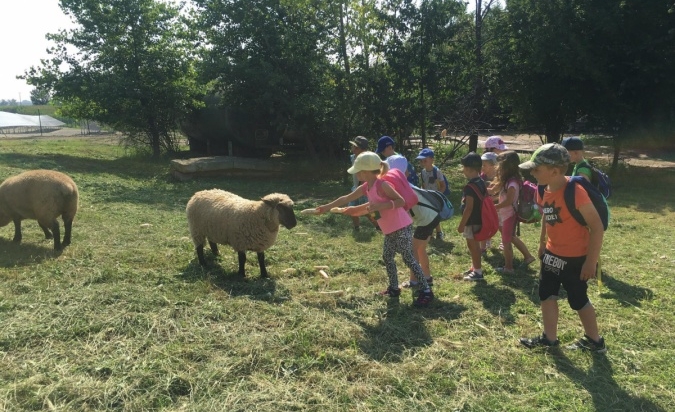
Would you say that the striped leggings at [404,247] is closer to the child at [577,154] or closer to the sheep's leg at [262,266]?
the sheep's leg at [262,266]

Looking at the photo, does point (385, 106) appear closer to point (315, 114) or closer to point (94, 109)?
point (315, 114)

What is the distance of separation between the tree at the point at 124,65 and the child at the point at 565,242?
21.0 m

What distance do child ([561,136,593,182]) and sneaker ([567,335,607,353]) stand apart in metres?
2.18

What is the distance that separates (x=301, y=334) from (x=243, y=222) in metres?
2.33

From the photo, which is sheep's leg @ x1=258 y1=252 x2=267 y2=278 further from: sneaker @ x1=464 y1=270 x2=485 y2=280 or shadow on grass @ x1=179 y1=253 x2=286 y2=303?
sneaker @ x1=464 y1=270 x2=485 y2=280

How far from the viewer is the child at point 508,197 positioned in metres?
6.61

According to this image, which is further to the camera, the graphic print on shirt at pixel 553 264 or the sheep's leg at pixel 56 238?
the sheep's leg at pixel 56 238

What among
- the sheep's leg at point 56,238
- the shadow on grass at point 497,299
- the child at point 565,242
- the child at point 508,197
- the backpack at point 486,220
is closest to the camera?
the child at point 565,242

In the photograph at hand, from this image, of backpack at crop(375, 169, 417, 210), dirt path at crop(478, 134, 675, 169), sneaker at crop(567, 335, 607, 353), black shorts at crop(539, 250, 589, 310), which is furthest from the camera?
dirt path at crop(478, 134, 675, 169)

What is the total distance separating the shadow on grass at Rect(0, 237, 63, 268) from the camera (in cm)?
703

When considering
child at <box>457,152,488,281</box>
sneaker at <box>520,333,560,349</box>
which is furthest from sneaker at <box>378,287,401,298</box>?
sneaker at <box>520,333,560,349</box>

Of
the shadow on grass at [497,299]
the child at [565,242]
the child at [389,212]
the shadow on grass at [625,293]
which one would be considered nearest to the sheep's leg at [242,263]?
the child at [389,212]

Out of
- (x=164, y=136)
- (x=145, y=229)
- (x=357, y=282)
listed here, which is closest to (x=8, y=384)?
(x=357, y=282)

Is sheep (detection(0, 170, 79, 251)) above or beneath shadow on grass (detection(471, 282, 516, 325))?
above
